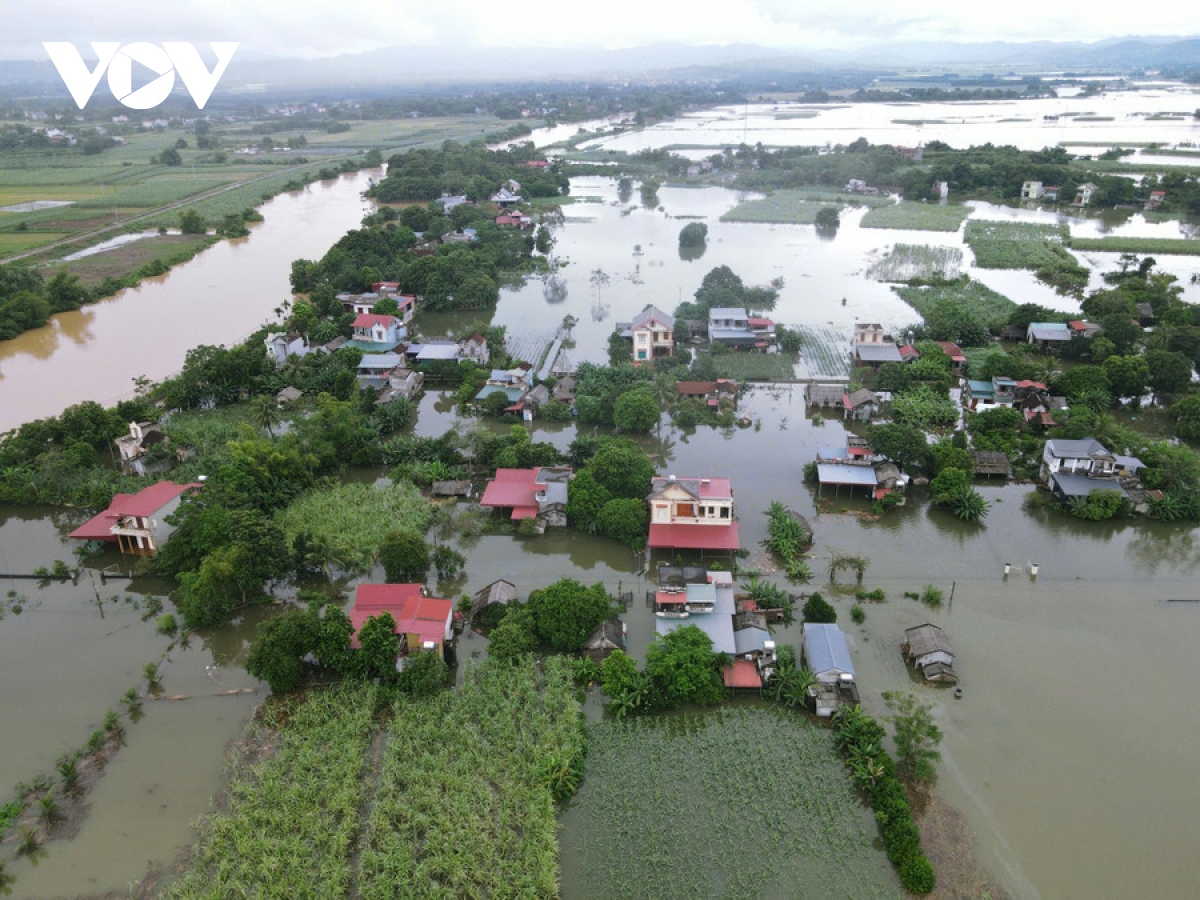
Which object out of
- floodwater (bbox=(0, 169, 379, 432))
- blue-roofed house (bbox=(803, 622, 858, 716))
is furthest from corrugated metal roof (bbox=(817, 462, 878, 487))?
floodwater (bbox=(0, 169, 379, 432))

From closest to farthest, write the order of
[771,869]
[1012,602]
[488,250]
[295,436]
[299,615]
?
[771,869], [299,615], [1012,602], [295,436], [488,250]

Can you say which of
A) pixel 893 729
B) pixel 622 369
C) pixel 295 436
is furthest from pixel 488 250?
pixel 893 729

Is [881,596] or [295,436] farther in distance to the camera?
[295,436]

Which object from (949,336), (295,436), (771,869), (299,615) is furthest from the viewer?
(949,336)

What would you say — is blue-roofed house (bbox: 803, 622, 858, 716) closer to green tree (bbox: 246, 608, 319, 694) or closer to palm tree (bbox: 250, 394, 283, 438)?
green tree (bbox: 246, 608, 319, 694)

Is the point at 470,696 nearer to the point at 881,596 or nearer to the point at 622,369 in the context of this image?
the point at 881,596

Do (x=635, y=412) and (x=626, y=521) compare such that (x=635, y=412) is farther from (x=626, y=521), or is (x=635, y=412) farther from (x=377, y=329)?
(x=377, y=329)

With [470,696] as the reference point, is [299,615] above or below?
above
